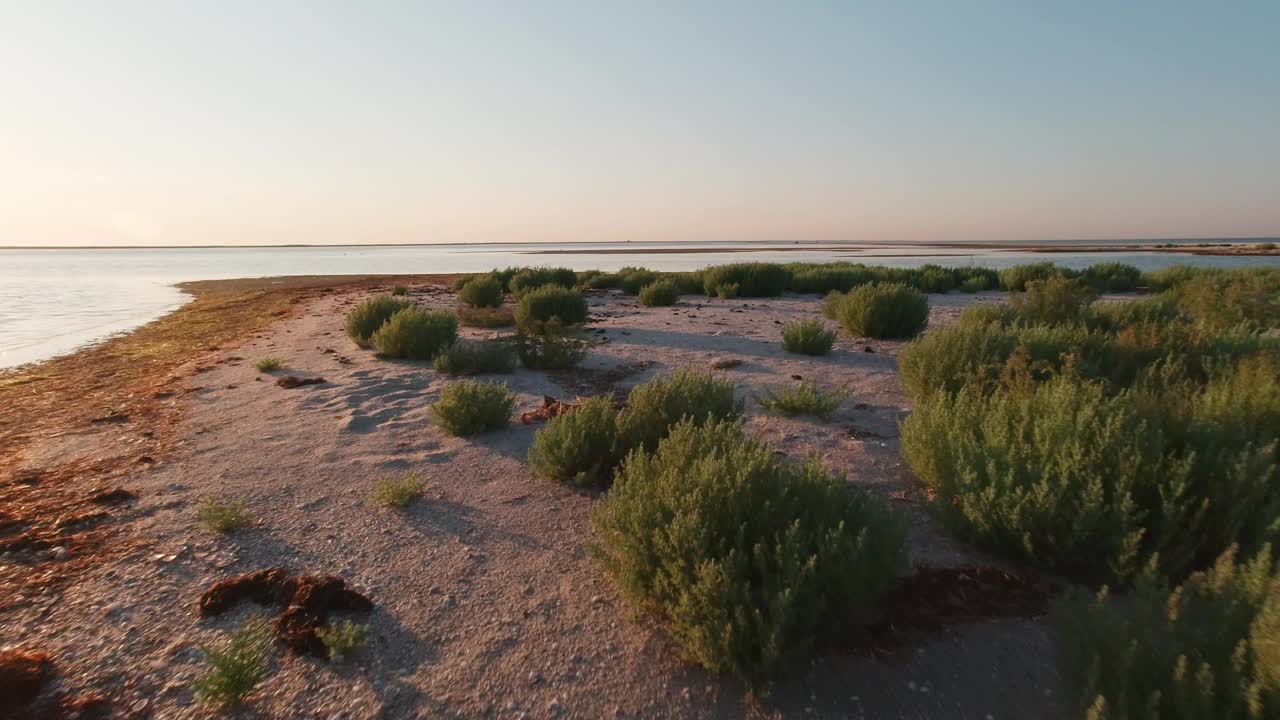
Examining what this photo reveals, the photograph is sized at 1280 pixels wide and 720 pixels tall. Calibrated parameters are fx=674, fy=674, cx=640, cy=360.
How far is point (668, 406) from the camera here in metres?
4.84

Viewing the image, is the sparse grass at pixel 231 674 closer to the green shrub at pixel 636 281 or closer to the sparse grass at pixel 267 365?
the sparse grass at pixel 267 365

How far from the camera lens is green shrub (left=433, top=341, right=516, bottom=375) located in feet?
26.0

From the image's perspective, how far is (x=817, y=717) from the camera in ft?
7.48

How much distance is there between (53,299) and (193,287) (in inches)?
256

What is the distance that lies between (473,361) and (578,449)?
3927mm

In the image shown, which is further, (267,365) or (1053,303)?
(1053,303)

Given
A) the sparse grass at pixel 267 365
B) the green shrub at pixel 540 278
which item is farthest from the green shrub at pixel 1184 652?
the green shrub at pixel 540 278

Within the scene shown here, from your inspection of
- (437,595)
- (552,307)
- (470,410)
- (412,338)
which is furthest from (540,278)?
(437,595)

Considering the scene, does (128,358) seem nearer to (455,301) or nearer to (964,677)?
(455,301)

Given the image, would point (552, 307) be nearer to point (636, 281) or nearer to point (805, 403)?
point (805, 403)

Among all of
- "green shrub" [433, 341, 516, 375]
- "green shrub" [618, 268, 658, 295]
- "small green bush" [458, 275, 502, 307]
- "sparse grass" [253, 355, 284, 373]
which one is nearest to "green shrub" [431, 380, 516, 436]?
"green shrub" [433, 341, 516, 375]

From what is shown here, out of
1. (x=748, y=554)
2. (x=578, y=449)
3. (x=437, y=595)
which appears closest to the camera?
(x=748, y=554)

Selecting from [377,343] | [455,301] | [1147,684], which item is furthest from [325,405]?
[455,301]

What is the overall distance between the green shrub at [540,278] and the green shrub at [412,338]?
8411 millimetres
